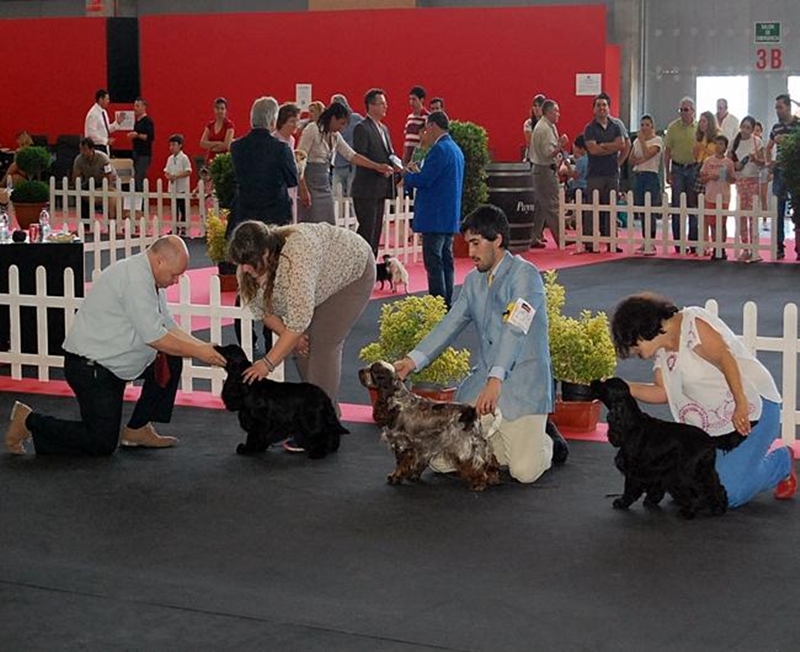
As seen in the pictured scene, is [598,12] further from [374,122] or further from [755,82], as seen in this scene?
[374,122]

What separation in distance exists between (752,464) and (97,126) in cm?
1526

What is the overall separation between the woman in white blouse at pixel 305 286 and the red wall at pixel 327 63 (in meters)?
14.0

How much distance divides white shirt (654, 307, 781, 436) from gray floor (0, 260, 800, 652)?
34 centimetres

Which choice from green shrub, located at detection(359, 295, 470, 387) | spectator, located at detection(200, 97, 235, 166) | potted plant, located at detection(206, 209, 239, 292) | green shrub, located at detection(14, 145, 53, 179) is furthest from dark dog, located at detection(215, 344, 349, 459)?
green shrub, located at detection(14, 145, 53, 179)

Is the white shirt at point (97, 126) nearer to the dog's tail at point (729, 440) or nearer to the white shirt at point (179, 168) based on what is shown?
the white shirt at point (179, 168)

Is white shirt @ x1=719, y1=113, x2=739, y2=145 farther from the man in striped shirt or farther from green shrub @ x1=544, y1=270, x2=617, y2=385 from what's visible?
green shrub @ x1=544, y1=270, x2=617, y2=385

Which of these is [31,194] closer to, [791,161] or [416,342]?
[791,161]

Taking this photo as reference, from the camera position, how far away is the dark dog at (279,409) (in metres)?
5.94

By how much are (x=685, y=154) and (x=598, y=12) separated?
15.0 ft

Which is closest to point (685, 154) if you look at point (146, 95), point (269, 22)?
point (269, 22)

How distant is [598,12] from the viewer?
19500mm

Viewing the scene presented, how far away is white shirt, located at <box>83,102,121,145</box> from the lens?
19062mm

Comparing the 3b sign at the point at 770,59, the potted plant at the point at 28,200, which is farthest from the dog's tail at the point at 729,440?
the 3b sign at the point at 770,59

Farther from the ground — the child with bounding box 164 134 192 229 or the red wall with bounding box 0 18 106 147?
the red wall with bounding box 0 18 106 147
